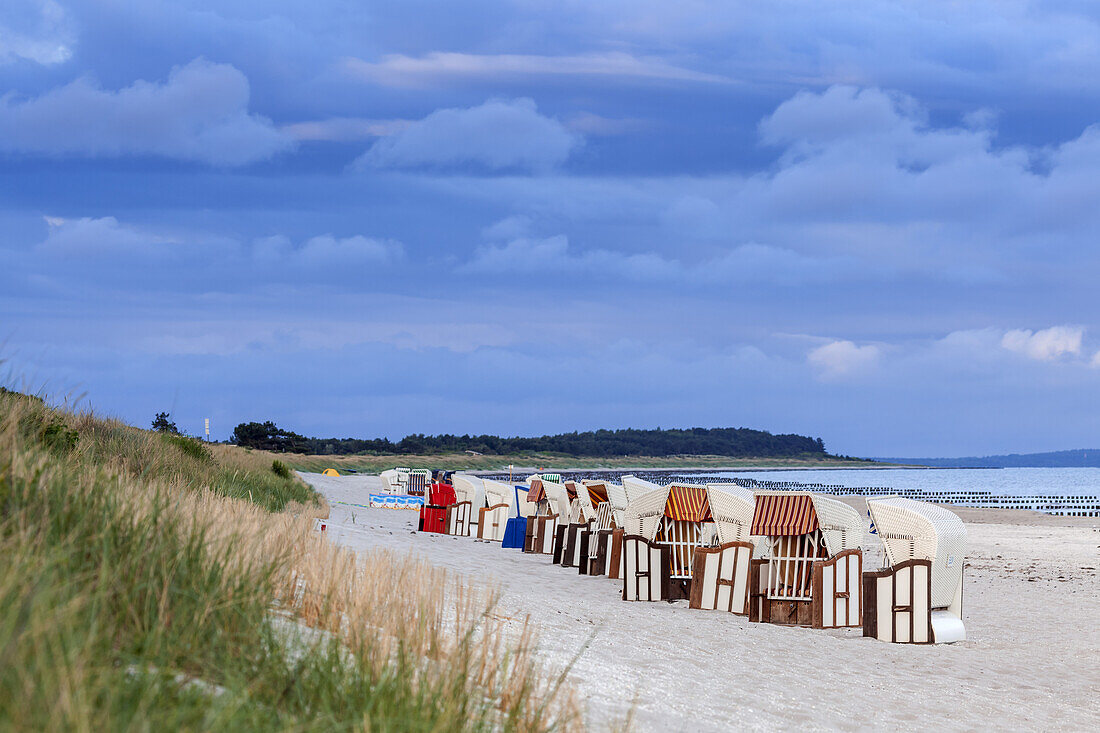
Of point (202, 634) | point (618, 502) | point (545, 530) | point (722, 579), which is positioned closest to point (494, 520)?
point (545, 530)

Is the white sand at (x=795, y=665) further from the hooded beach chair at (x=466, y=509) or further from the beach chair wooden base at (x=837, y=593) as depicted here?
the hooded beach chair at (x=466, y=509)

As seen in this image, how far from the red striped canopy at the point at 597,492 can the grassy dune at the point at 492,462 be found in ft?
105

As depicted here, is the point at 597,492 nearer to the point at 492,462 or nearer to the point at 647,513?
the point at 647,513

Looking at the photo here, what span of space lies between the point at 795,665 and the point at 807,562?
9.77 feet

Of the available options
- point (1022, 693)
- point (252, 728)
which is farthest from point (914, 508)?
point (252, 728)

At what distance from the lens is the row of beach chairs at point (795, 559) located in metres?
10.4

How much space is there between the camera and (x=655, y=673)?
6.95 meters

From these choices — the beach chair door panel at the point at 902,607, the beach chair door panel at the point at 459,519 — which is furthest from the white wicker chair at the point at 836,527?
the beach chair door panel at the point at 459,519

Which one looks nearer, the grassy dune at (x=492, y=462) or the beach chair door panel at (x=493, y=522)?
the beach chair door panel at (x=493, y=522)

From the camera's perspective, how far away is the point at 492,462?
118 metres

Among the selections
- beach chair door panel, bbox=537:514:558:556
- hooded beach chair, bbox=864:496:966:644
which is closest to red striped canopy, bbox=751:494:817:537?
hooded beach chair, bbox=864:496:966:644

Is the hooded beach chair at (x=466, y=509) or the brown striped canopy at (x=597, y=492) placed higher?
the brown striped canopy at (x=597, y=492)

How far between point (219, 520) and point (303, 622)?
1295 millimetres

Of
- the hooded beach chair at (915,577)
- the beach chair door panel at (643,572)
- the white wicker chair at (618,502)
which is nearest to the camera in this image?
the hooded beach chair at (915,577)
